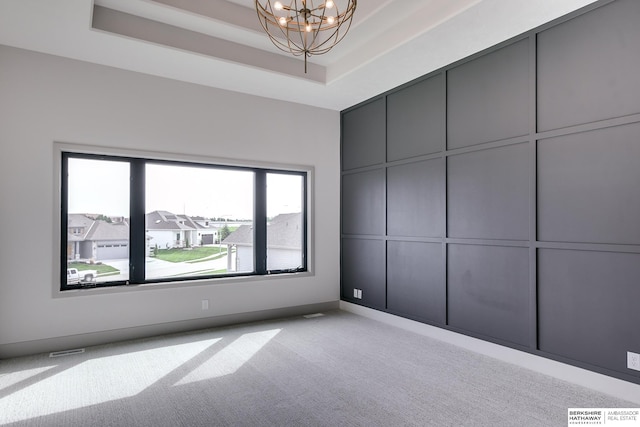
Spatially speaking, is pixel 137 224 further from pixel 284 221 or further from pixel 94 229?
pixel 284 221

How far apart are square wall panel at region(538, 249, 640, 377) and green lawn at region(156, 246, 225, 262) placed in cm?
371

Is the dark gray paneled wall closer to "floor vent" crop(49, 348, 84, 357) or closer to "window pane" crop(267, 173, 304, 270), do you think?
"window pane" crop(267, 173, 304, 270)

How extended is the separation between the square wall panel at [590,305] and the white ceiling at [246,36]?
2.04 metres

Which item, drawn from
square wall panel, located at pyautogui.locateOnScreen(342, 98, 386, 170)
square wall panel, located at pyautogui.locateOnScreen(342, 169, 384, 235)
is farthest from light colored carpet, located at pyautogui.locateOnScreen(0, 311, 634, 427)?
square wall panel, located at pyautogui.locateOnScreen(342, 98, 386, 170)

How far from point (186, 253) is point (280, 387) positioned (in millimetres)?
2403

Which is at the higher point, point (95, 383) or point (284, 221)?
point (284, 221)

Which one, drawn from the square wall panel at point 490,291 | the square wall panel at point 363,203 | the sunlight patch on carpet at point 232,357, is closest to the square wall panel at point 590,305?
the square wall panel at point 490,291

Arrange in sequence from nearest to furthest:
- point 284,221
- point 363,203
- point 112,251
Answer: point 112,251, point 363,203, point 284,221

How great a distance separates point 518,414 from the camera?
2664mm

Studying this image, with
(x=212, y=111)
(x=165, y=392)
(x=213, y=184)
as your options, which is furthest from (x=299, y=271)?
(x=165, y=392)

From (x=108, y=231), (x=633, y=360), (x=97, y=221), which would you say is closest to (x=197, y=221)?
(x=108, y=231)

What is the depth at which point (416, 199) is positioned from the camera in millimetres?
4645

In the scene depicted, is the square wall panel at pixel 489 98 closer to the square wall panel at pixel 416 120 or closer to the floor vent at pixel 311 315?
the square wall panel at pixel 416 120

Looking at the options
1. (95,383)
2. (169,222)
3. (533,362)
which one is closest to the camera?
(95,383)
